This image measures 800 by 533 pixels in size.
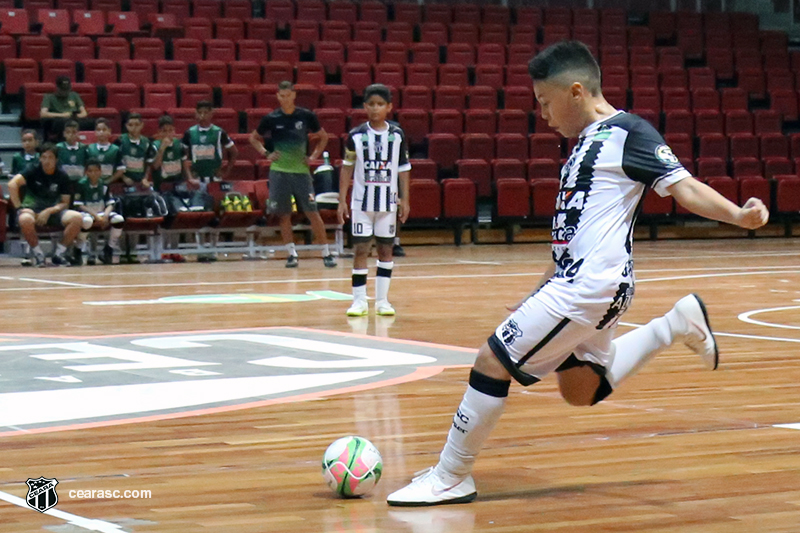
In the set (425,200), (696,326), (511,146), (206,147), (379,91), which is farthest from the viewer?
(511,146)

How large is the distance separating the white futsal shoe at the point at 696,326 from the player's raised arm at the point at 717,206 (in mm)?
466

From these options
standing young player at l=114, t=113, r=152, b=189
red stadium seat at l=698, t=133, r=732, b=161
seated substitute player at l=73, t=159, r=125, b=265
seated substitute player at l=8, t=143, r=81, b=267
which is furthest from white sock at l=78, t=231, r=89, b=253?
red stadium seat at l=698, t=133, r=732, b=161

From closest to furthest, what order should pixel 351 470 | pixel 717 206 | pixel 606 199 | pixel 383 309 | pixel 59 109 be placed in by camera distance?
pixel 717 206
pixel 351 470
pixel 606 199
pixel 383 309
pixel 59 109

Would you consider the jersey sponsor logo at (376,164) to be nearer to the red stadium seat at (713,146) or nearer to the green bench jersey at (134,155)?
the green bench jersey at (134,155)

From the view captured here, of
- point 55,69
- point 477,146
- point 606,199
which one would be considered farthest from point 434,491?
point 477,146

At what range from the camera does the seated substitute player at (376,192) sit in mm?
9070

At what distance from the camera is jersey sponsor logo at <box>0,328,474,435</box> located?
506cm

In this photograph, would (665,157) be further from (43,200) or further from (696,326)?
(43,200)

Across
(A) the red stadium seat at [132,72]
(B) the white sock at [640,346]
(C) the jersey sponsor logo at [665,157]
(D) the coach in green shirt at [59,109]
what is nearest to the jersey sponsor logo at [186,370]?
(B) the white sock at [640,346]

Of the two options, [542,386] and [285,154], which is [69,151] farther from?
A: [542,386]

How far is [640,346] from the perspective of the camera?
3.91 metres

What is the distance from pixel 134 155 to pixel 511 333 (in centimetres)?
1206

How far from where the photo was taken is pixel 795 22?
25.6 m

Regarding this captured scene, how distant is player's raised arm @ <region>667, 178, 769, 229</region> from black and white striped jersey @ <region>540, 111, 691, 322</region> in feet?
0.13
